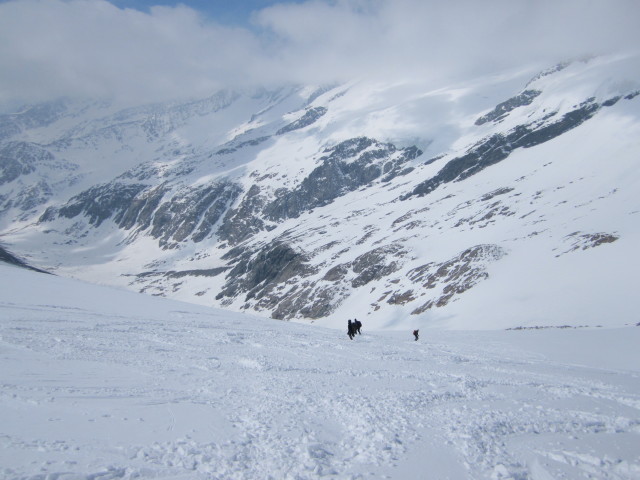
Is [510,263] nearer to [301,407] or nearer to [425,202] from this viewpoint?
[301,407]

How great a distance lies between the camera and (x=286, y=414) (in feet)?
31.1

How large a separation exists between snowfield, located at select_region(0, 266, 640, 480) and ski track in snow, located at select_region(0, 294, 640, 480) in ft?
0.13

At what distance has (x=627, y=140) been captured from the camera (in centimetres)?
10588

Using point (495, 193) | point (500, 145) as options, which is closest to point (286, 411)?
point (495, 193)

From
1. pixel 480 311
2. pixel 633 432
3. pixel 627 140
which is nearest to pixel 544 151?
pixel 627 140

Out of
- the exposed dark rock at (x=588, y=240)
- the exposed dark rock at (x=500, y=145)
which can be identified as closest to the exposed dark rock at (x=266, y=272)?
the exposed dark rock at (x=500, y=145)

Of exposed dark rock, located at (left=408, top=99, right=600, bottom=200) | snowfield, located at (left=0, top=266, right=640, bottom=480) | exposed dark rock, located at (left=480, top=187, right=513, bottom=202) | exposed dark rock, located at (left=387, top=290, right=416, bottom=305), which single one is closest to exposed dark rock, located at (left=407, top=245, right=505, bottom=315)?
exposed dark rock, located at (left=387, top=290, right=416, bottom=305)

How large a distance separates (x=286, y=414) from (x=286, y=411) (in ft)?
0.64

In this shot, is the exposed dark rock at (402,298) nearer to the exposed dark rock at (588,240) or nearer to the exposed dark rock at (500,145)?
the exposed dark rock at (588,240)

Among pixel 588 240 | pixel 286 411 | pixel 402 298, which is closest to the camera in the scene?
pixel 286 411

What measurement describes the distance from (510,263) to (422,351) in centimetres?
4537

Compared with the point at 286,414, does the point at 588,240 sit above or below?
above

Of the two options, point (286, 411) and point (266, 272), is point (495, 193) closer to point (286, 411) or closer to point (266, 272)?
point (266, 272)

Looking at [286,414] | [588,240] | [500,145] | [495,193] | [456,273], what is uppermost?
[500,145]
